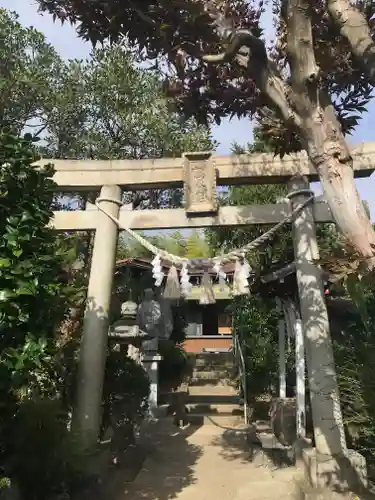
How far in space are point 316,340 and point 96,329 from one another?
9.70 ft

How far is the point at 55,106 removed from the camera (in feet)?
47.3

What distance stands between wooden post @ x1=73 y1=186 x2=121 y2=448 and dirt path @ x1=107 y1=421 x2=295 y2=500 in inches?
38.6

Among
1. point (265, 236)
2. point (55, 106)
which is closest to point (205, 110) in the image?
point (265, 236)

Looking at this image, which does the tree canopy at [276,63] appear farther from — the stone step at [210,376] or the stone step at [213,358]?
the stone step at [213,358]

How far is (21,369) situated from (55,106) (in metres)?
12.7

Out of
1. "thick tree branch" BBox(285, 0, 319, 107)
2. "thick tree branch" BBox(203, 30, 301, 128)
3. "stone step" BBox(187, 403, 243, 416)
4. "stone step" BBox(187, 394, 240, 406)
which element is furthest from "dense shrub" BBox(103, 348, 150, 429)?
"stone step" BBox(187, 394, 240, 406)

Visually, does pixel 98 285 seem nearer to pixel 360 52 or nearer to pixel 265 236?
pixel 265 236

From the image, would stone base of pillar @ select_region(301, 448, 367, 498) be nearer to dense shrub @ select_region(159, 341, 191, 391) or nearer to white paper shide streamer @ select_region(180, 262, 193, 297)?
white paper shide streamer @ select_region(180, 262, 193, 297)

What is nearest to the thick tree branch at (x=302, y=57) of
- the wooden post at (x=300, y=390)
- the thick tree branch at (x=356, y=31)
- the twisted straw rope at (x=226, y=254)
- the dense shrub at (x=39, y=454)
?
the thick tree branch at (x=356, y=31)

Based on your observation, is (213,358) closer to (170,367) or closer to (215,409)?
(170,367)

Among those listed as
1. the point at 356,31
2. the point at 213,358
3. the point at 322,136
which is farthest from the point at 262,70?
the point at 213,358

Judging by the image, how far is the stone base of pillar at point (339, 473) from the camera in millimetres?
5230

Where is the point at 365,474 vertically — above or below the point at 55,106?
below

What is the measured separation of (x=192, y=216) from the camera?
6.77 m
